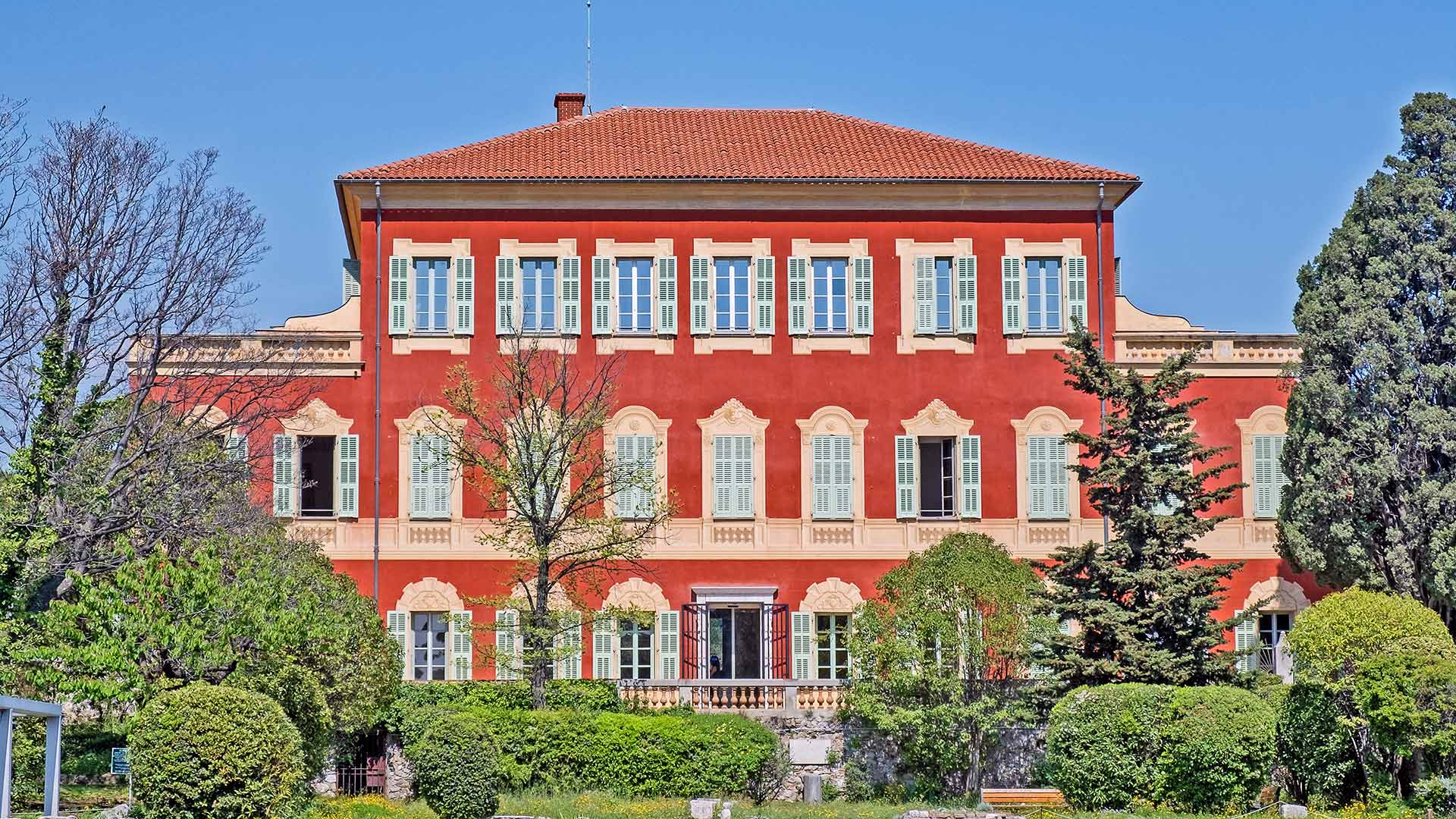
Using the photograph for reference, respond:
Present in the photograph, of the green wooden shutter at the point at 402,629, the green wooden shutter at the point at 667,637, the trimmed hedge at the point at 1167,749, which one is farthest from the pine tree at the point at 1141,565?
the green wooden shutter at the point at 402,629

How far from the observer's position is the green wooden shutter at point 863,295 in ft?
127

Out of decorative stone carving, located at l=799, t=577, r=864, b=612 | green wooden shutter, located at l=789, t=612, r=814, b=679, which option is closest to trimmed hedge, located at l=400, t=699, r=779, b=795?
green wooden shutter, located at l=789, t=612, r=814, b=679

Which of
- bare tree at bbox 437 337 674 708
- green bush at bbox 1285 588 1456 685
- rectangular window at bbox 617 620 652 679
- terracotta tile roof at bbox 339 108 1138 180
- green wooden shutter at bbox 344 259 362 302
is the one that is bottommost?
rectangular window at bbox 617 620 652 679

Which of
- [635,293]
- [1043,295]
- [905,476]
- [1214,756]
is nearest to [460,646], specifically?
[635,293]

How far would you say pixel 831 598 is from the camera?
37.8 metres

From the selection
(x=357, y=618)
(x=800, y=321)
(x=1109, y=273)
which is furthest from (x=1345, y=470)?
(x=357, y=618)

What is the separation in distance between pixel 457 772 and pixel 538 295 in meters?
12.9

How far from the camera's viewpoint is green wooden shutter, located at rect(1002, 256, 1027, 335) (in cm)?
3878

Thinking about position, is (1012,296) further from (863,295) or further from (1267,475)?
(1267,475)

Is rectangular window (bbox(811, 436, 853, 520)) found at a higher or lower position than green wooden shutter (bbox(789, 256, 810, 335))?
lower

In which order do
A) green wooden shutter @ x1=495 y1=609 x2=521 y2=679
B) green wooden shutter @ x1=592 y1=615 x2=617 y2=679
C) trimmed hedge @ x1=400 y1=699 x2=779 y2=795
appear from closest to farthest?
trimmed hedge @ x1=400 y1=699 x2=779 y2=795 < green wooden shutter @ x1=495 y1=609 x2=521 y2=679 < green wooden shutter @ x1=592 y1=615 x2=617 y2=679

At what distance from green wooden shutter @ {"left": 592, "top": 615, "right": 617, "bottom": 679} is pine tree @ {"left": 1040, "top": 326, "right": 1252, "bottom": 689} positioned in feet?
29.8

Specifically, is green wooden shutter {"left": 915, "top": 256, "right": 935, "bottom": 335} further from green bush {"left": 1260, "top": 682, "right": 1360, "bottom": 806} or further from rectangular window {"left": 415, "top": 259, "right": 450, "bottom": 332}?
green bush {"left": 1260, "top": 682, "right": 1360, "bottom": 806}

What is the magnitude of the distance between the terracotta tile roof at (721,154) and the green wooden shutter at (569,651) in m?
8.82
